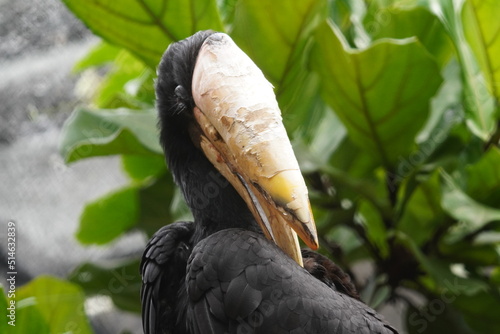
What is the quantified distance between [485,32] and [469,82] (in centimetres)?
11

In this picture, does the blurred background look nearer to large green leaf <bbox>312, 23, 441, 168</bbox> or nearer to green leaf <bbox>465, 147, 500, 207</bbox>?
large green leaf <bbox>312, 23, 441, 168</bbox>

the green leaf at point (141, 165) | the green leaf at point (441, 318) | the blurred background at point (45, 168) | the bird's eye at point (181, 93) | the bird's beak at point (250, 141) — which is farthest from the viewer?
the blurred background at point (45, 168)

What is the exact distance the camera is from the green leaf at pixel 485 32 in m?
1.15

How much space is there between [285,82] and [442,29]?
293 millimetres

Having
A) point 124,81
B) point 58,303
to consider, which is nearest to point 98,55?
point 124,81

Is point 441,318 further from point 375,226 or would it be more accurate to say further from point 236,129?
point 236,129

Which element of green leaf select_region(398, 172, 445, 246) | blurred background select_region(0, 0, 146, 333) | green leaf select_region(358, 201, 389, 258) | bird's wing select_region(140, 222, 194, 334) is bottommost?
blurred background select_region(0, 0, 146, 333)

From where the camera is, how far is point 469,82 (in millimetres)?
1120

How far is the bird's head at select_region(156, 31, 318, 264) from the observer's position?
0.67 metres

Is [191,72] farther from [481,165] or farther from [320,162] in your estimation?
[481,165]

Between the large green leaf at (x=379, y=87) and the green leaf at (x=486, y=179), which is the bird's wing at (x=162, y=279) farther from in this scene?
the green leaf at (x=486, y=179)

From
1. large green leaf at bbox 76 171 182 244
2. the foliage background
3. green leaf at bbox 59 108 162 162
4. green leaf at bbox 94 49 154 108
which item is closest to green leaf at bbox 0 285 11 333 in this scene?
Result: the foliage background

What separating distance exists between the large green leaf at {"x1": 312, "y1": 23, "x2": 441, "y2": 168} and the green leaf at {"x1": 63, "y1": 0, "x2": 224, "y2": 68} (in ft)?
0.63

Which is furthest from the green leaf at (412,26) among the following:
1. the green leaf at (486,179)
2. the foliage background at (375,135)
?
the green leaf at (486,179)
